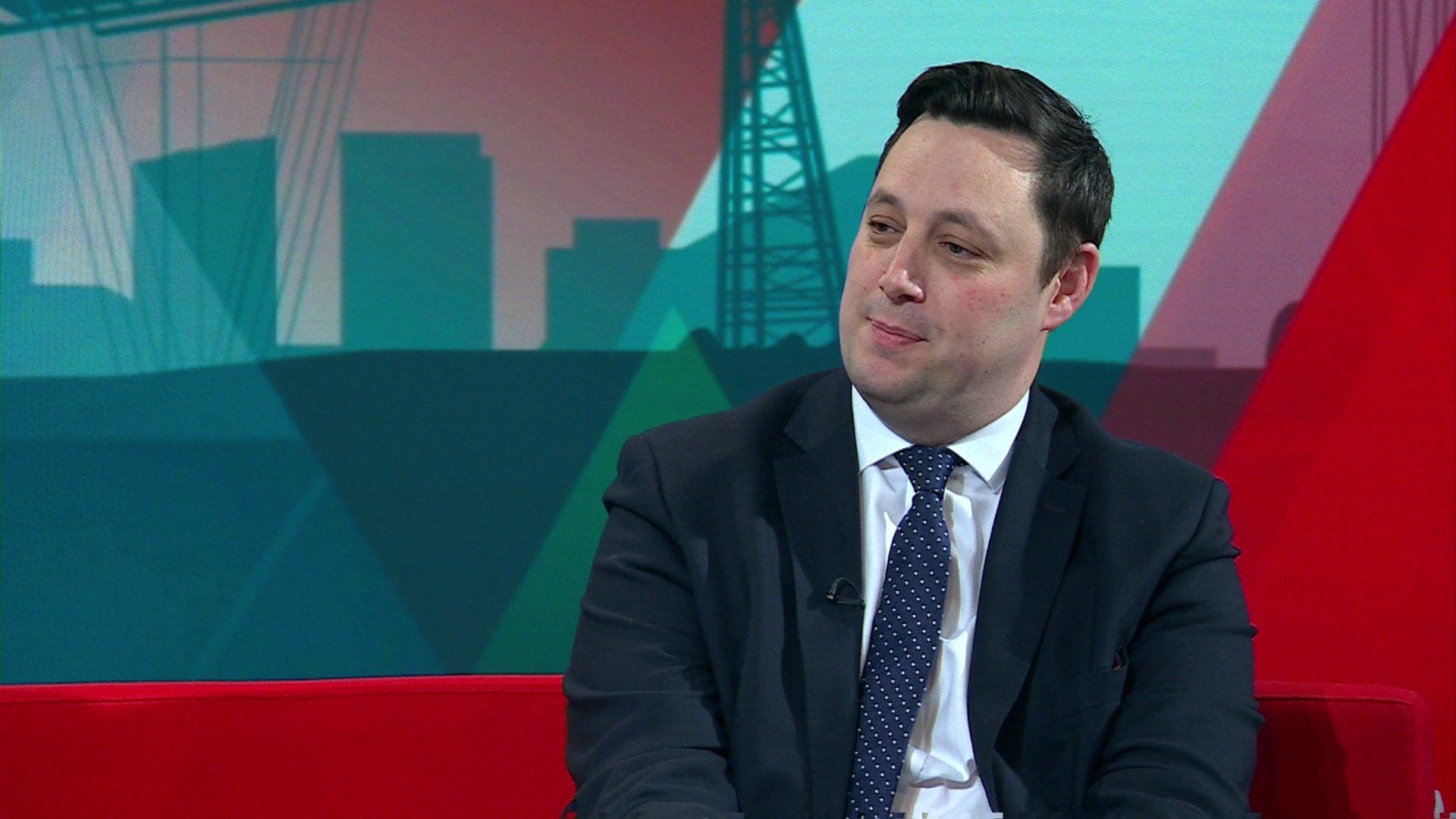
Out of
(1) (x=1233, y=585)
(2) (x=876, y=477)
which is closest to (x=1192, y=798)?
(1) (x=1233, y=585)

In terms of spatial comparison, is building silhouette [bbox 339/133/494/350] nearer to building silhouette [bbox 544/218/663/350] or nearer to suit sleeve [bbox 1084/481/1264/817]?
building silhouette [bbox 544/218/663/350]

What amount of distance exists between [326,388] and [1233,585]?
152cm

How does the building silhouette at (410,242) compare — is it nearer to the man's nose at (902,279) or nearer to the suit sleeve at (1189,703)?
the man's nose at (902,279)

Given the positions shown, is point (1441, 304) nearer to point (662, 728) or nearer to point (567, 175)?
point (567, 175)

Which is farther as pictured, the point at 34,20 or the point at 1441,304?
the point at 1441,304

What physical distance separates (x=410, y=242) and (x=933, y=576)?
4.02ft

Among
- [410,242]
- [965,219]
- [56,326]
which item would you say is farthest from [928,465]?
[56,326]

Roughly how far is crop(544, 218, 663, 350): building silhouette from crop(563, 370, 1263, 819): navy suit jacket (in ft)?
2.58

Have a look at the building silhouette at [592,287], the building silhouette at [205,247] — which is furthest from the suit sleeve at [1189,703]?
the building silhouette at [205,247]

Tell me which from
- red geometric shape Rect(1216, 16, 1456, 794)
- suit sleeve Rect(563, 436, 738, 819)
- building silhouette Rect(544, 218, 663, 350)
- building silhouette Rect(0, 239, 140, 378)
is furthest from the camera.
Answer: red geometric shape Rect(1216, 16, 1456, 794)

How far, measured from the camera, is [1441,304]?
8.78 ft

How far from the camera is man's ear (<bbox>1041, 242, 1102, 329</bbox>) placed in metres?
1.80

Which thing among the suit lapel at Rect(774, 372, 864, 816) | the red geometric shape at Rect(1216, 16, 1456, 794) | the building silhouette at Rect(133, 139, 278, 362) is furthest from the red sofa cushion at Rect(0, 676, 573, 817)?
the red geometric shape at Rect(1216, 16, 1456, 794)

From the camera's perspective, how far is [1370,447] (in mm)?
2672
